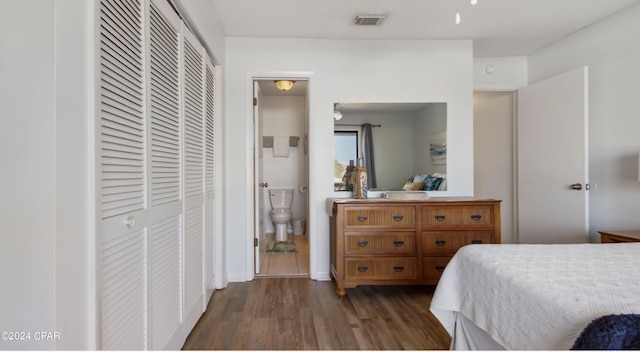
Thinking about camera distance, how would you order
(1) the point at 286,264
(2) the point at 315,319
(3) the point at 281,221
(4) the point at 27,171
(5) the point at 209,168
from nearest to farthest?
(4) the point at 27,171, (2) the point at 315,319, (5) the point at 209,168, (1) the point at 286,264, (3) the point at 281,221

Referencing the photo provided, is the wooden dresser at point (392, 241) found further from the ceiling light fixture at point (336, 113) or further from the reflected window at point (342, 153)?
the ceiling light fixture at point (336, 113)

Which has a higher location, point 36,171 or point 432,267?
point 36,171

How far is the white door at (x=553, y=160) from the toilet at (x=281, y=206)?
9.85 ft

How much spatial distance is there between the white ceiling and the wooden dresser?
4.99 ft

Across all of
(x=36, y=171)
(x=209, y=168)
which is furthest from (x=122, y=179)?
(x=209, y=168)

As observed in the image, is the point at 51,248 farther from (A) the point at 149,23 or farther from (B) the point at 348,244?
(B) the point at 348,244

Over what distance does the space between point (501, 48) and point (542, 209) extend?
1685mm

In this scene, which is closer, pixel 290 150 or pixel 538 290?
pixel 538 290

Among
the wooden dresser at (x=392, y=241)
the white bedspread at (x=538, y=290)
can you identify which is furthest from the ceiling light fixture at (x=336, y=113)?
the white bedspread at (x=538, y=290)

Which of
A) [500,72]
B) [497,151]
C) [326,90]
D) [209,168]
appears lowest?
[209,168]

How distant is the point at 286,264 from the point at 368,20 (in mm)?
2539

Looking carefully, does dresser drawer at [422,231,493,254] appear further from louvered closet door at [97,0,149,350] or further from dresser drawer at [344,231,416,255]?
louvered closet door at [97,0,149,350]

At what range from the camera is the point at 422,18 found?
9.02 feet

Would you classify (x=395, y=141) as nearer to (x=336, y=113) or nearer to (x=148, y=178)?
(x=336, y=113)
